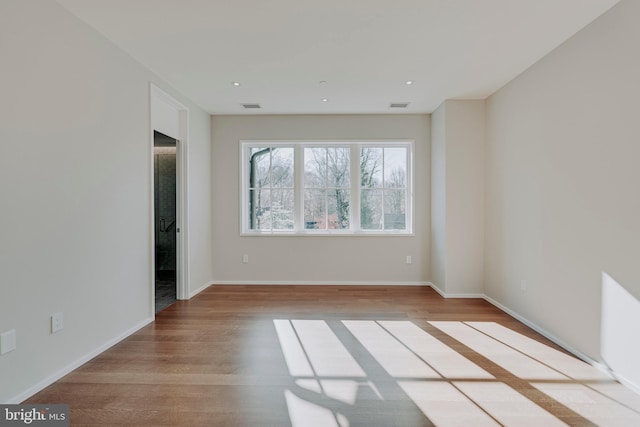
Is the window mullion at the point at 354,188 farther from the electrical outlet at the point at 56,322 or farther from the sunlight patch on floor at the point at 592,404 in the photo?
the electrical outlet at the point at 56,322

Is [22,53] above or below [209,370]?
above

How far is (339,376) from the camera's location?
233 cm

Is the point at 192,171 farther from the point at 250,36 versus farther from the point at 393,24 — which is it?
the point at 393,24

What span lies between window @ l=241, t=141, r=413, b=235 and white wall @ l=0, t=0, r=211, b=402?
6.58 ft

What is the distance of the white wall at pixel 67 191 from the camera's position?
198cm

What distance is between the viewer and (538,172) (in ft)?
10.4

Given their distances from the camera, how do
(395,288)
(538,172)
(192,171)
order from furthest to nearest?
(395,288)
(192,171)
(538,172)

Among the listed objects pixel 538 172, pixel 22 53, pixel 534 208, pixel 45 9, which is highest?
pixel 45 9

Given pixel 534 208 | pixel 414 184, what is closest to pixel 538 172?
pixel 534 208

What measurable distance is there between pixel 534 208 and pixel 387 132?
2438mm

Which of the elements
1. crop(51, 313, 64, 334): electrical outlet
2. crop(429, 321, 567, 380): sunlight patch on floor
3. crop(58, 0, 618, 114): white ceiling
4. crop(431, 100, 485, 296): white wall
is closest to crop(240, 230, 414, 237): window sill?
crop(431, 100, 485, 296): white wall

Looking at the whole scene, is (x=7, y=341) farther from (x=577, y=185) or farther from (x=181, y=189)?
(x=577, y=185)

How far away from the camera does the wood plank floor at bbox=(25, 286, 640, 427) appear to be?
190 centimetres

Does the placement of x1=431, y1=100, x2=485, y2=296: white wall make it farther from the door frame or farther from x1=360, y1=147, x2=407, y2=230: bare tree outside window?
the door frame
